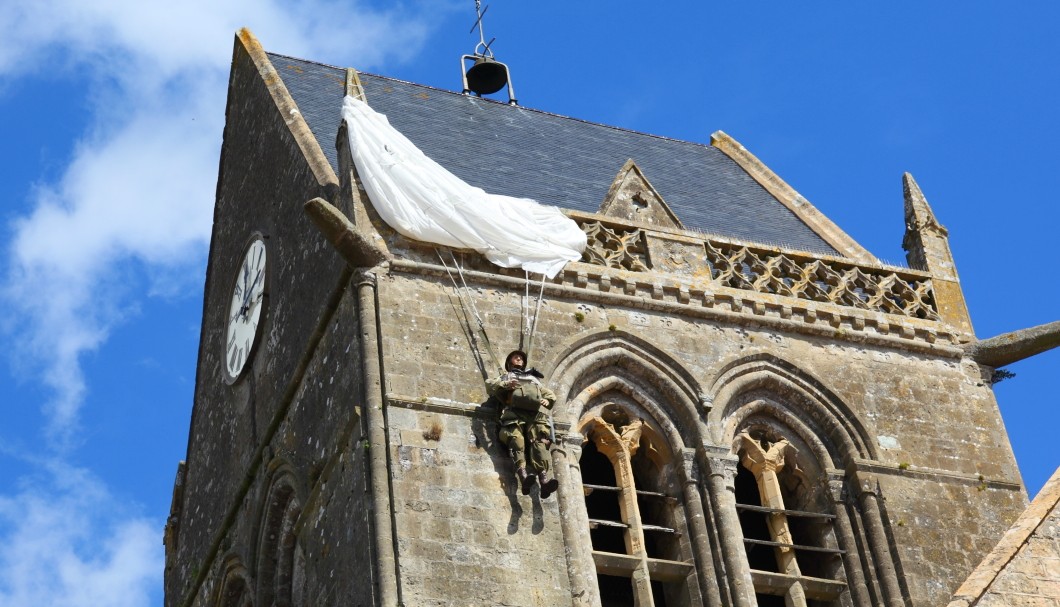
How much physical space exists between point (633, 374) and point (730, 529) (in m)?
1.65

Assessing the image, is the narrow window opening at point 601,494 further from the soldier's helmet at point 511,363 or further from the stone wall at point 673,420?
the soldier's helmet at point 511,363

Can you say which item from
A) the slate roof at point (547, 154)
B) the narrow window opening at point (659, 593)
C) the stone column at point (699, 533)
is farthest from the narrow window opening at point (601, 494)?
the slate roof at point (547, 154)

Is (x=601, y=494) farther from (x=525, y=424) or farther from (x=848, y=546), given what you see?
(x=848, y=546)

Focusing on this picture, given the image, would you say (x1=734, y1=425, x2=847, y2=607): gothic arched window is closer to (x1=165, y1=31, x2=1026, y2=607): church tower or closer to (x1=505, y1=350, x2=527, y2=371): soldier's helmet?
(x1=165, y1=31, x2=1026, y2=607): church tower

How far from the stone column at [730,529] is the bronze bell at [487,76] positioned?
29.5 ft

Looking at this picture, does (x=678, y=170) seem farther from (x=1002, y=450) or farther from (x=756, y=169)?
(x=1002, y=450)

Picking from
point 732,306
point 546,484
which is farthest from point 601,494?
point 732,306

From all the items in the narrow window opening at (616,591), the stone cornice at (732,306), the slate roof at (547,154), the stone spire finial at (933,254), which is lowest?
the narrow window opening at (616,591)

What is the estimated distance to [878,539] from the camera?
19.3m

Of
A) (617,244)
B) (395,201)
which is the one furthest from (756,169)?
(395,201)

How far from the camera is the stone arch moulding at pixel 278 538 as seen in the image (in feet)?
65.5

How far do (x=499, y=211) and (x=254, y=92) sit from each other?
4.31m

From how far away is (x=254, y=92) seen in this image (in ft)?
77.0

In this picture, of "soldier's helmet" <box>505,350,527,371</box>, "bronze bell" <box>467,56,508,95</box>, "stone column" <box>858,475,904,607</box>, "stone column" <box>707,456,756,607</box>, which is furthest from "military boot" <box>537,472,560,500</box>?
"bronze bell" <box>467,56,508,95</box>
